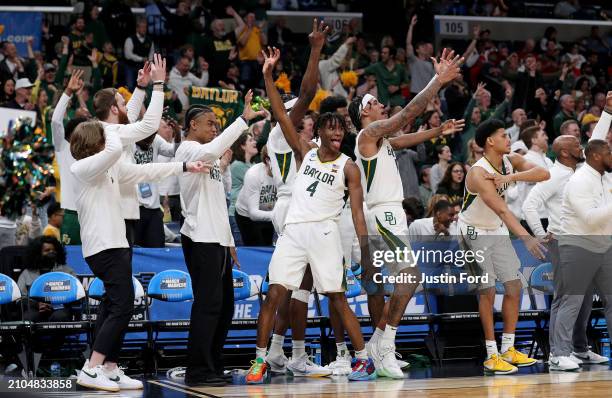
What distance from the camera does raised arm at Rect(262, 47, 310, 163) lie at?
9.62m

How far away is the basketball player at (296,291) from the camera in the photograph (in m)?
9.73

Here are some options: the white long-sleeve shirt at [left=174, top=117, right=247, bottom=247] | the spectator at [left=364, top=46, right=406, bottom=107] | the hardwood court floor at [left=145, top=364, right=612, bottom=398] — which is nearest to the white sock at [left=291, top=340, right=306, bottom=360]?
the hardwood court floor at [left=145, top=364, right=612, bottom=398]

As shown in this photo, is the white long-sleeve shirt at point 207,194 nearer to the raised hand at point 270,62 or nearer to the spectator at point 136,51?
the raised hand at point 270,62

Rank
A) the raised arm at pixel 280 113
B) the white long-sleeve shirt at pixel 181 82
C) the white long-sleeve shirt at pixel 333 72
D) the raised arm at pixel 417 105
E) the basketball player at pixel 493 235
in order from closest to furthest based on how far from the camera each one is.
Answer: the raised arm at pixel 417 105
the raised arm at pixel 280 113
the basketball player at pixel 493 235
the white long-sleeve shirt at pixel 181 82
the white long-sleeve shirt at pixel 333 72

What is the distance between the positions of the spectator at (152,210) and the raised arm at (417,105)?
2.72 meters

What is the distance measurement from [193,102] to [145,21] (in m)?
3.82

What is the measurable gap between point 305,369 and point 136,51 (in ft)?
30.6

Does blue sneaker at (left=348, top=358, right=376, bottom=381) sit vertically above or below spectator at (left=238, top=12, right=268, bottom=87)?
below

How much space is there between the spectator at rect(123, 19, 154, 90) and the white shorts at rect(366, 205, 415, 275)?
865 cm

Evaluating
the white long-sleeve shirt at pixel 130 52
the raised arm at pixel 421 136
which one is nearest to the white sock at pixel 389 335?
the raised arm at pixel 421 136

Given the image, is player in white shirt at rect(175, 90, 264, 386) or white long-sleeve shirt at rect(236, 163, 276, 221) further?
white long-sleeve shirt at rect(236, 163, 276, 221)

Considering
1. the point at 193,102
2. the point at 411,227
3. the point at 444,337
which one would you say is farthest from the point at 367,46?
the point at 444,337

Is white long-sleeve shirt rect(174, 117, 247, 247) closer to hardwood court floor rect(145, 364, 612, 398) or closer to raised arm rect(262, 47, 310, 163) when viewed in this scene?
raised arm rect(262, 47, 310, 163)

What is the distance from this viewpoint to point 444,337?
36.8 ft
